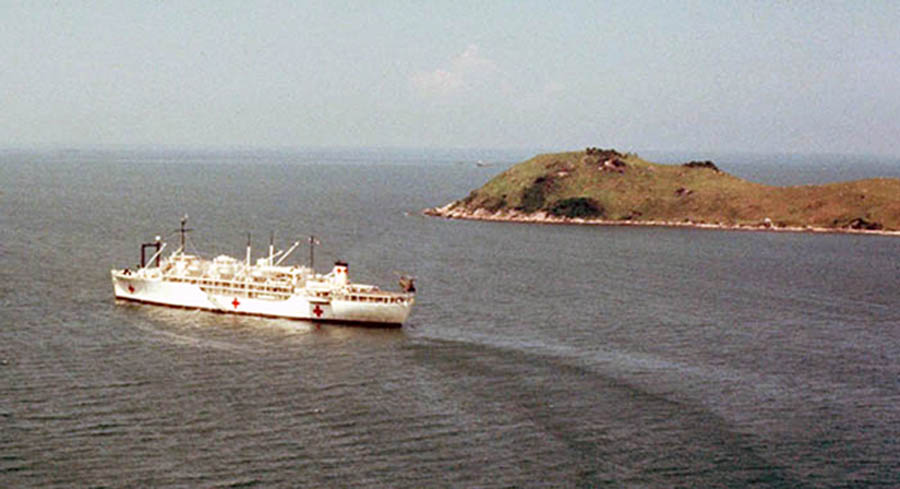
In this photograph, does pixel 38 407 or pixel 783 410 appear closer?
pixel 38 407

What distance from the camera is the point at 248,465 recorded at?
5159cm

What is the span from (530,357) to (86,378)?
31640 millimetres

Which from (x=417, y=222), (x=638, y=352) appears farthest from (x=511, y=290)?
(x=417, y=222)

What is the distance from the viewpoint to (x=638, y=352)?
77.4 meters

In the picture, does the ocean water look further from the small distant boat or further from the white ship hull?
the small distant boat

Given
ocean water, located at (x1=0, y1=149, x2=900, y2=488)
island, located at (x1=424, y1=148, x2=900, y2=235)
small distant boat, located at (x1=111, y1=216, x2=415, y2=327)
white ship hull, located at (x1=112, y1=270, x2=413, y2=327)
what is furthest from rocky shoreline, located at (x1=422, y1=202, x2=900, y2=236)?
white ship hull, located at (x1=112, y1=270, x2=413, y2=327)

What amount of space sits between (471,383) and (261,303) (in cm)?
2968

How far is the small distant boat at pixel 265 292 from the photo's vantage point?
288 feet

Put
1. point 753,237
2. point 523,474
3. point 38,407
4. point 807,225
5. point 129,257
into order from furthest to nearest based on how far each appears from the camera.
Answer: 1. point 807,225
2. point 753,237
3. point 129,257
4. point 38,407
5. point 523,474

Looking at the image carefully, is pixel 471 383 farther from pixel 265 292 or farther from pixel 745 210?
pixel 745 210

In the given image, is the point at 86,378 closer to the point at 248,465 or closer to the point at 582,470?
the point at 248,465

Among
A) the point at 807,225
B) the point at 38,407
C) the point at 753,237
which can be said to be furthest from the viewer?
the point at 807,225

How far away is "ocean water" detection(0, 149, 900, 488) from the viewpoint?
2060 inches

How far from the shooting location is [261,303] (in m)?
90.4
